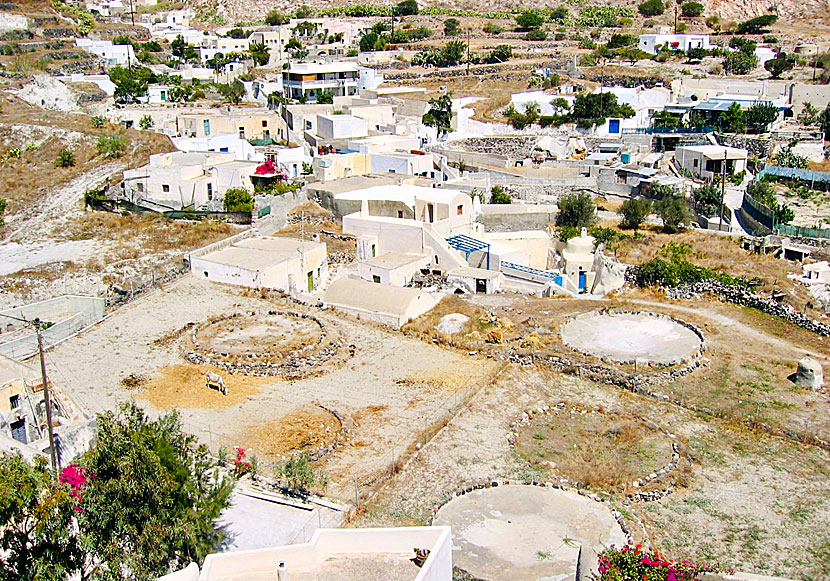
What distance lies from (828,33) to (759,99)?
28.2 metres

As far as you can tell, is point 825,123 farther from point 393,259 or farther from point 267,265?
point 267,265

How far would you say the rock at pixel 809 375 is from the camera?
68.0 ft

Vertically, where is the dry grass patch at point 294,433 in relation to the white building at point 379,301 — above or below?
below

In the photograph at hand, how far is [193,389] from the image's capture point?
19.8m

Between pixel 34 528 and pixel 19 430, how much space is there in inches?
256

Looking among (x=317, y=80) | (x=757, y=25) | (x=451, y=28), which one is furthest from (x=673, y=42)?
(x=317, y=80)

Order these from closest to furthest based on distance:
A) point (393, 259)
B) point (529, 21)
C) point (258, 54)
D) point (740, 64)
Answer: point (393, 259) → point (740, 64) → point (258, 54) → point (529, 21)

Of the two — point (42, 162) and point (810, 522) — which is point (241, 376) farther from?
point (42, 162)

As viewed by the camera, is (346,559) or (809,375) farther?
(809,375)

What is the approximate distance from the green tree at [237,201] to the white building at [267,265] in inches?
198

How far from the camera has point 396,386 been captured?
20.5m

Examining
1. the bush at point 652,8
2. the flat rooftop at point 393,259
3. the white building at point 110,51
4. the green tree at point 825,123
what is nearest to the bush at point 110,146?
the flat rooftop at point 393,259

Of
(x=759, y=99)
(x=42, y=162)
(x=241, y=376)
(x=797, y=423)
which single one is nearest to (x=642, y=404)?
(x=797, y=423)

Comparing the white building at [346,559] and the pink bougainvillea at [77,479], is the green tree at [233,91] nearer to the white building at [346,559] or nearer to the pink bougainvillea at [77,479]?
the pink bougainvillea at [77,479]
